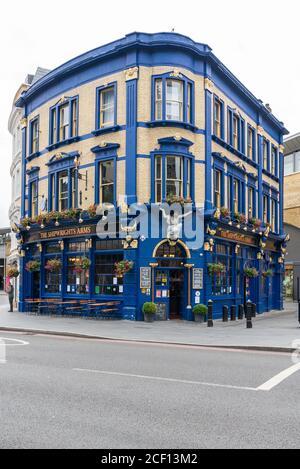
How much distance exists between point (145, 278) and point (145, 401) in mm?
13502

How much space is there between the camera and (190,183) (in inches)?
859

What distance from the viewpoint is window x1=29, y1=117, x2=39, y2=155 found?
27380 mm

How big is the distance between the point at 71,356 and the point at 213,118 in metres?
15.8

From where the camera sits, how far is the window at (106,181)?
73.0 feet

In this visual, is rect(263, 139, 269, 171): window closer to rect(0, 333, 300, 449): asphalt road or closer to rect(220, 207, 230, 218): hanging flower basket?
rect(220, 207, 230, 218): hanging flower basket

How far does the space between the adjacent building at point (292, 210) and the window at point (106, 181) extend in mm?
23696

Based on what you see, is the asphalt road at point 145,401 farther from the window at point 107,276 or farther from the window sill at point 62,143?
the window sill at point 62,143

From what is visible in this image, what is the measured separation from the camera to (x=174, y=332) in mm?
17250

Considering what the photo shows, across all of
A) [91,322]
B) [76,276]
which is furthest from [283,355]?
[76,276]

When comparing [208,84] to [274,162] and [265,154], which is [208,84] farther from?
[274,162]

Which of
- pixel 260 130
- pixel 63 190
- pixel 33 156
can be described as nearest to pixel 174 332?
pixel 63 190

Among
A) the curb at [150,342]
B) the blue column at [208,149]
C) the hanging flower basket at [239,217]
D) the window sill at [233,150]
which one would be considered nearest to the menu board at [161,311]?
the blue column at [208,149]
